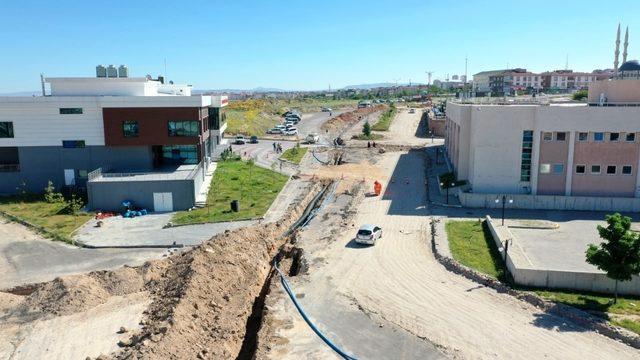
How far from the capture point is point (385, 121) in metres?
111

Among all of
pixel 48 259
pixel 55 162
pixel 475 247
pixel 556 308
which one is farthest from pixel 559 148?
pixel 55 162

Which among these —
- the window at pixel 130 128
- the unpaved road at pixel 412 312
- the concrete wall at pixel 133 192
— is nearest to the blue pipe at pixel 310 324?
the unpaved road at pixel 412 312

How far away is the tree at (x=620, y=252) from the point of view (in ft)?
74.3

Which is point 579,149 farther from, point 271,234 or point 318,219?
point 271,234

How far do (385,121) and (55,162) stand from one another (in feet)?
250

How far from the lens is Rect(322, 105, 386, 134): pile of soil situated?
105 metres

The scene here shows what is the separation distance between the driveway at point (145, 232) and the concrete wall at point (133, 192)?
2320 millimetres

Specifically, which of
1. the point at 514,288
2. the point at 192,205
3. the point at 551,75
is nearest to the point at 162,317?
the point at 514,288

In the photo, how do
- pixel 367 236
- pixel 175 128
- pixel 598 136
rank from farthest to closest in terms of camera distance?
pixel 175 128 → pixel 598 136 → pixel 367 236

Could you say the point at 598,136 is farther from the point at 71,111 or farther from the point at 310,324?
the point at 71,111

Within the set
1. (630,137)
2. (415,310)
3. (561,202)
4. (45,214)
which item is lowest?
(415,310)

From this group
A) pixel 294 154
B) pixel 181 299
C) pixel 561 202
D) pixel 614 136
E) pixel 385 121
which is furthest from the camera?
pixel 385 121

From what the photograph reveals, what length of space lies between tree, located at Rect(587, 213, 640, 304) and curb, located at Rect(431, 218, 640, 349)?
2.48 m

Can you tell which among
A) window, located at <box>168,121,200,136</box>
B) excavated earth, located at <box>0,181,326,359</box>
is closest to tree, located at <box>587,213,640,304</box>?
excavated earth, located at <box>0,181,326,359</box>
